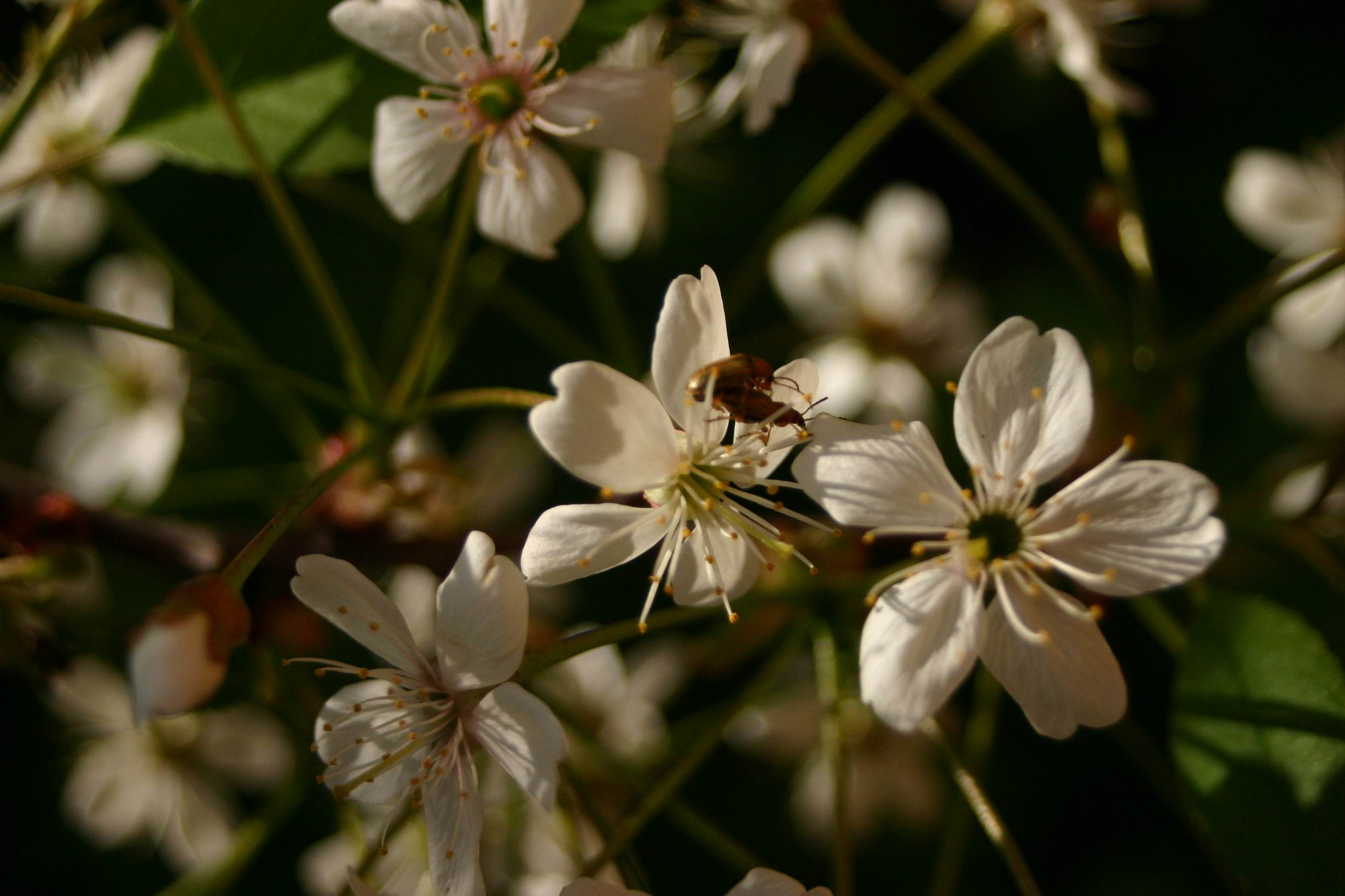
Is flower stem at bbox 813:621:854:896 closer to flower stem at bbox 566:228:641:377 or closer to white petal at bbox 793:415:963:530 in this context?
white petal at bbox 793:415:963:530

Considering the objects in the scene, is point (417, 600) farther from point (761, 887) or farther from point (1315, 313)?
point (1315, 313)

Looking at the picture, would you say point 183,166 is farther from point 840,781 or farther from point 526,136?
point 840,781

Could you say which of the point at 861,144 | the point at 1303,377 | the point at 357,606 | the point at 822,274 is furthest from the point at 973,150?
the point at 357,606

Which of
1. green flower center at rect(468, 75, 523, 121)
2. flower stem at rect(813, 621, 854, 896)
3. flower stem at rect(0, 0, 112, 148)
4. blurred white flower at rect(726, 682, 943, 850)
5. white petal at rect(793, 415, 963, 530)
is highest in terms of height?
flower stem at rect(0, 0, 112, 148)

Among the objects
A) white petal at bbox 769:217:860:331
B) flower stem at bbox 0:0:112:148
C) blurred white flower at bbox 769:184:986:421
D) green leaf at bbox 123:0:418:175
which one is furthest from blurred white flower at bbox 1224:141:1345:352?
flower stem at bbox 0:0:112:148

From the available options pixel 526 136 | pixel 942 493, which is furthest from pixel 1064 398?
pixel 526 136
